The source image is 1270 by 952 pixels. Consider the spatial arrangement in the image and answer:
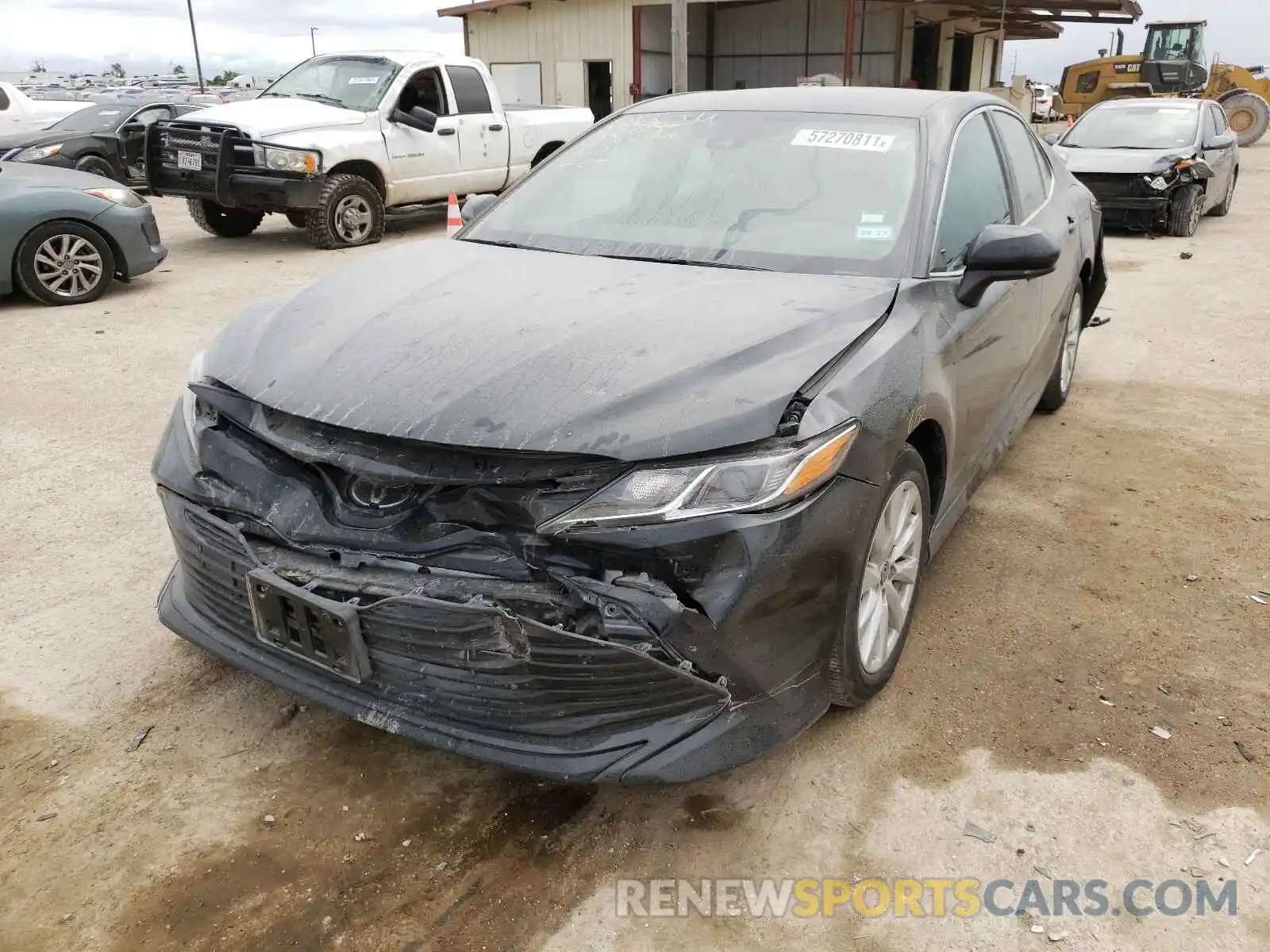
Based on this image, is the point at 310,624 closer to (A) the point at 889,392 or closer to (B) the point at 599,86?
(A) the point at 889,392

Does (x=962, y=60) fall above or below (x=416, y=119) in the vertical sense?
above

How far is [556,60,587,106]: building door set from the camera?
2323cm

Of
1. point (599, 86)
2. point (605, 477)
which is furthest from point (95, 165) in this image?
point (599, 86)

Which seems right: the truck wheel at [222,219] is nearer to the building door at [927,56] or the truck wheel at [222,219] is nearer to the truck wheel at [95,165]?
the truck wheel at [95,165]

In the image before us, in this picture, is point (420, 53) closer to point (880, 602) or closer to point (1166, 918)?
point (880, 602)

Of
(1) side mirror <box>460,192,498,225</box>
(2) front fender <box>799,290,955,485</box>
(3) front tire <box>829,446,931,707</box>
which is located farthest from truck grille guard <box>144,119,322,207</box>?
(3) front tire <box>829,446,931,707</box>

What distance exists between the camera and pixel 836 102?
358 cm

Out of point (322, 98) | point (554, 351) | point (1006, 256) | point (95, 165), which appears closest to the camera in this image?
point (554, 351)

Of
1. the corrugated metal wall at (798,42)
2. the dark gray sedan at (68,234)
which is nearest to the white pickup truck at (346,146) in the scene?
the dark gray sedan at (68,234)

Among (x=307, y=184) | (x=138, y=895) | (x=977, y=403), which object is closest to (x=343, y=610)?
(x=138, y=895)

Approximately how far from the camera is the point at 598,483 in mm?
2148

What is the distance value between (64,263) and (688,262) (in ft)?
21.5

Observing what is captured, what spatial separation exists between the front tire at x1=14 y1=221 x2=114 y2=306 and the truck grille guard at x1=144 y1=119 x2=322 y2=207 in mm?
1869

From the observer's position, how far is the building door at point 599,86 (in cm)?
2311
